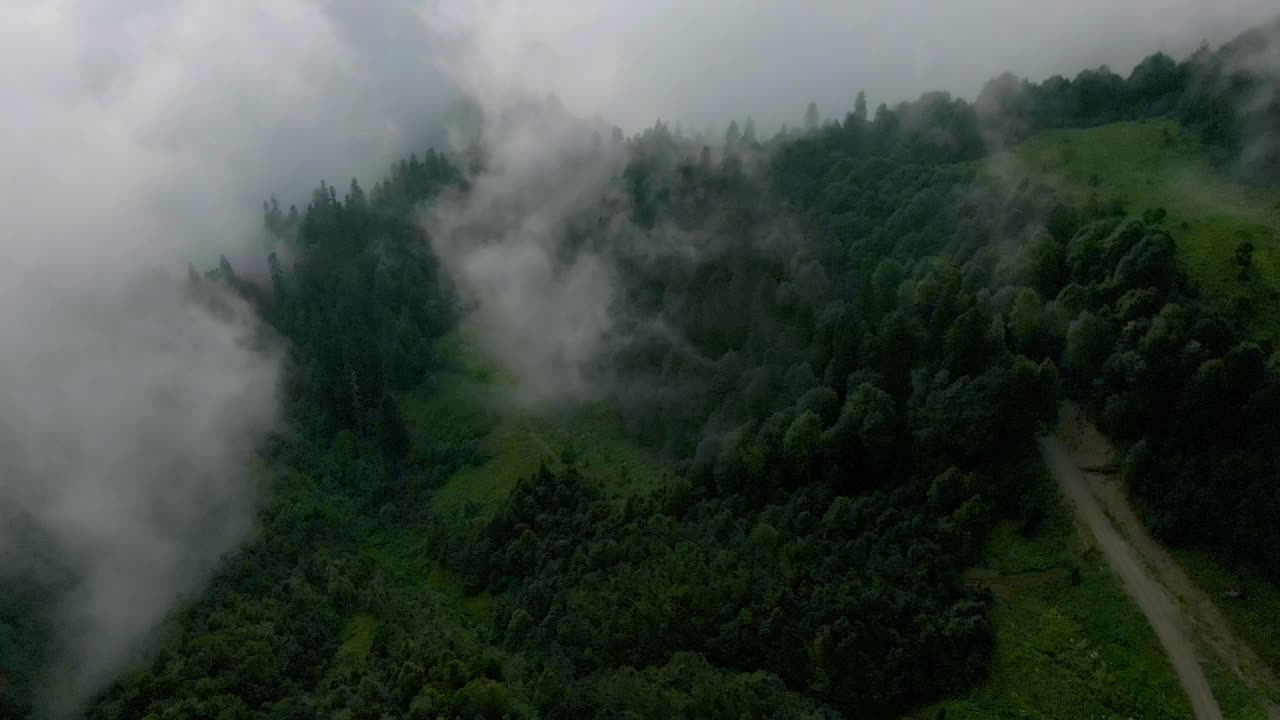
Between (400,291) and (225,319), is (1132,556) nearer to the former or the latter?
(400,291)

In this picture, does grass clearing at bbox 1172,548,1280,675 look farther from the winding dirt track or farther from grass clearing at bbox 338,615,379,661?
grass clearing at bbox 338,615,379,661

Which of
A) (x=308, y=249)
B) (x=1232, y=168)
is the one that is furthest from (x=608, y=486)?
(x=308, y=249)

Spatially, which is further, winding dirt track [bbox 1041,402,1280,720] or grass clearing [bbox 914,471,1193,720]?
winding dirt track [bbox 1041,402,1280,720]

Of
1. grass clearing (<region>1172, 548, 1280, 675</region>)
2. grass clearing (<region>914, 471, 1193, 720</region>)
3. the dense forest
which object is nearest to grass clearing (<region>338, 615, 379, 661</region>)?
the dense forest

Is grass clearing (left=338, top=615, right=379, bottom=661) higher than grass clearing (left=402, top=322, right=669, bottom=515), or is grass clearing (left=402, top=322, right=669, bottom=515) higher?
grass clearing (left=402, top=322, right=669, bottom=515)

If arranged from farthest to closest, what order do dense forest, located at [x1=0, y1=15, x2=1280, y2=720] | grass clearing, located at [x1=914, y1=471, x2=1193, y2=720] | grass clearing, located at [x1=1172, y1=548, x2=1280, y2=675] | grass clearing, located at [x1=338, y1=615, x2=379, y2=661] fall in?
grass clearing, located at [x1=338, y1=615, x2=379, y2=661] < dense forest, located at [x1=0, y1=15, x2=1280, y2=720] < grass clearing, located at [x1=1172, y1=548, x2=1280, y2=675] < grass clearing, located at [x1=914, y1=471, x2=1193, y2=720]

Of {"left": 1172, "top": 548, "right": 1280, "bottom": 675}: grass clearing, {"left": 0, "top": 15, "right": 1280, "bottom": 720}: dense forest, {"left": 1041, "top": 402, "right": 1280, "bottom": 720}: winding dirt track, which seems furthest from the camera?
{"left": 0, "top": 15, "right": 1280, "bottom": 720}: dense forest
